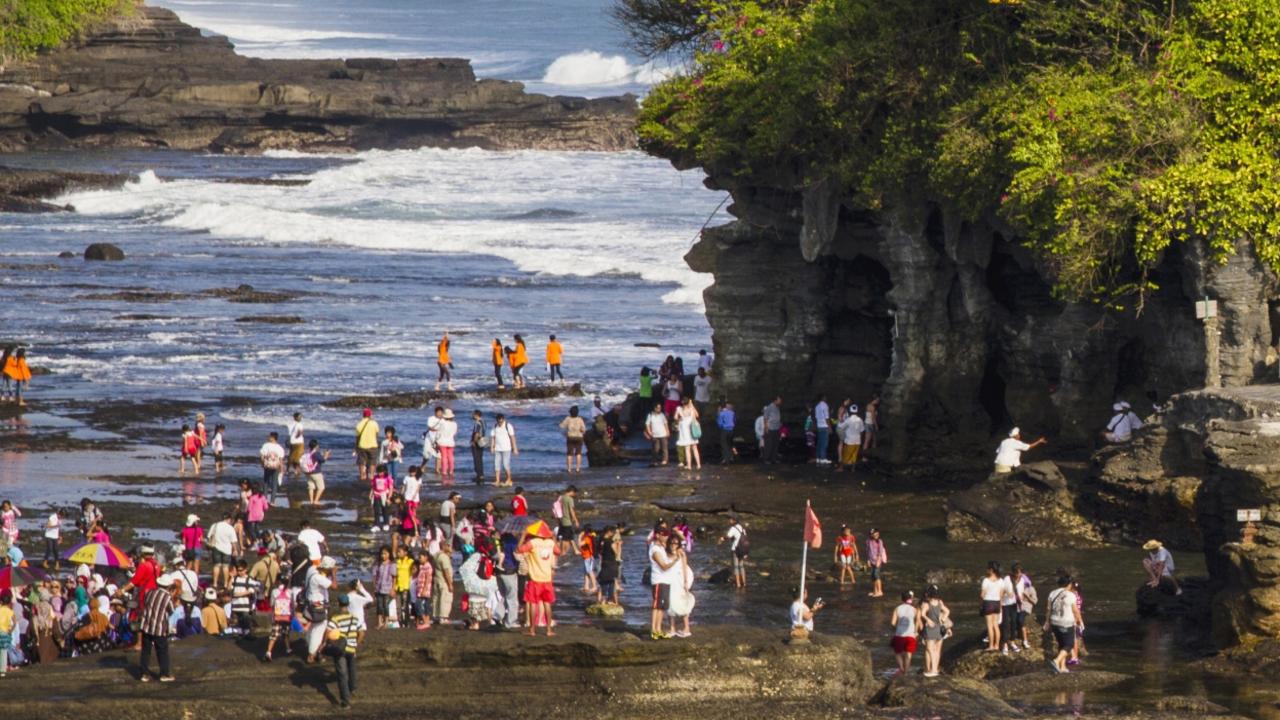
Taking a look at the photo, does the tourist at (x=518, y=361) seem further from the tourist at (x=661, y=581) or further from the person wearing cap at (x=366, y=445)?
the tourist at (x=661, y=581)

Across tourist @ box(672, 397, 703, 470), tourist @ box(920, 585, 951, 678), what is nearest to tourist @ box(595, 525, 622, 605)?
tourist @ box(920, 585, 951, 678)

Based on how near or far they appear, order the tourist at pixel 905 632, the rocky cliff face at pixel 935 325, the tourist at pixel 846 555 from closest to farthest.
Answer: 1. the tourist at pixel 905 632
2. the tourist at pixel 846 555
3. the rocky cliff face at pixel 935 325

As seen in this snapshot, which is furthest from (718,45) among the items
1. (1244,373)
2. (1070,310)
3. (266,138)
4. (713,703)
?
(266,138)

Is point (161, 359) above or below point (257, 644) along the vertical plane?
above

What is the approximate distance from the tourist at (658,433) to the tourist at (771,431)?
1724mm

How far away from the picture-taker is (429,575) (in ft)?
77.9

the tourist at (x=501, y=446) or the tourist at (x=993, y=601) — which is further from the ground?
the tourist at (x=501, y=446)

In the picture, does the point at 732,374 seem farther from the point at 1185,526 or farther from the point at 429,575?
the point at 429,575

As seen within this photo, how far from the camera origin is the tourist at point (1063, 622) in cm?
2281

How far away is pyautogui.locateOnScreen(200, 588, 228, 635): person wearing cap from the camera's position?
2319cm

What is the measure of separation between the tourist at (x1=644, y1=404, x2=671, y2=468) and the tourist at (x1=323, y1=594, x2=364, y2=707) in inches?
572

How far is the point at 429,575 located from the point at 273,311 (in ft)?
Result: 102

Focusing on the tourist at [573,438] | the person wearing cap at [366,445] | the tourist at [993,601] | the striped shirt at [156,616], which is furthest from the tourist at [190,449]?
the tourist at [993,601]

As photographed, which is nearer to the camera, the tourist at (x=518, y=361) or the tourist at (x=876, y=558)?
the tourist at (x=876, y=558)
